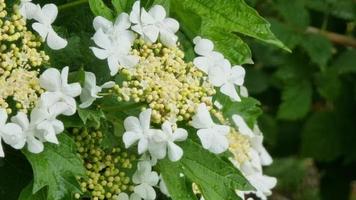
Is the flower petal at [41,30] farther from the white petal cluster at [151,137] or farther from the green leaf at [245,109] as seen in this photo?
the green leaf at [245,109]

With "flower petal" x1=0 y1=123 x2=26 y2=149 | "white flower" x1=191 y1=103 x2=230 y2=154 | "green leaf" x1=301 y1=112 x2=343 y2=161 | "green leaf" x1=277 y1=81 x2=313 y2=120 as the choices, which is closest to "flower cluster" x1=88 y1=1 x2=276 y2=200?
"white flower" x1=191 y1=103 x2=230 y2=154

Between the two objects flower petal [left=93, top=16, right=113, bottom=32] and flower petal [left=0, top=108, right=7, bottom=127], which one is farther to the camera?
flower petal [left=93, top=16, right=113, bottom=32]

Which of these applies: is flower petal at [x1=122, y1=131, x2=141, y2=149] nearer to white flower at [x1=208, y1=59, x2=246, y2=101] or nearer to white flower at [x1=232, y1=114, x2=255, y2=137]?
white flower at [x1=208, y1=59, x2=246, y2=101]

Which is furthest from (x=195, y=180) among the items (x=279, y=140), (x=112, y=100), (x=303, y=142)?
(x=279, y=140)

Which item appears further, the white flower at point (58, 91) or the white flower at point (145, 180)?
the white flower at point (145, 180)

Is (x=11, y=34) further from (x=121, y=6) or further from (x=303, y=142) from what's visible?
(x=303, y=142)

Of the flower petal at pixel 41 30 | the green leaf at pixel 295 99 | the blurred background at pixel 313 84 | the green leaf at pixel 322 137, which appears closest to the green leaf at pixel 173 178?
the flower petal at pixel 41 30
